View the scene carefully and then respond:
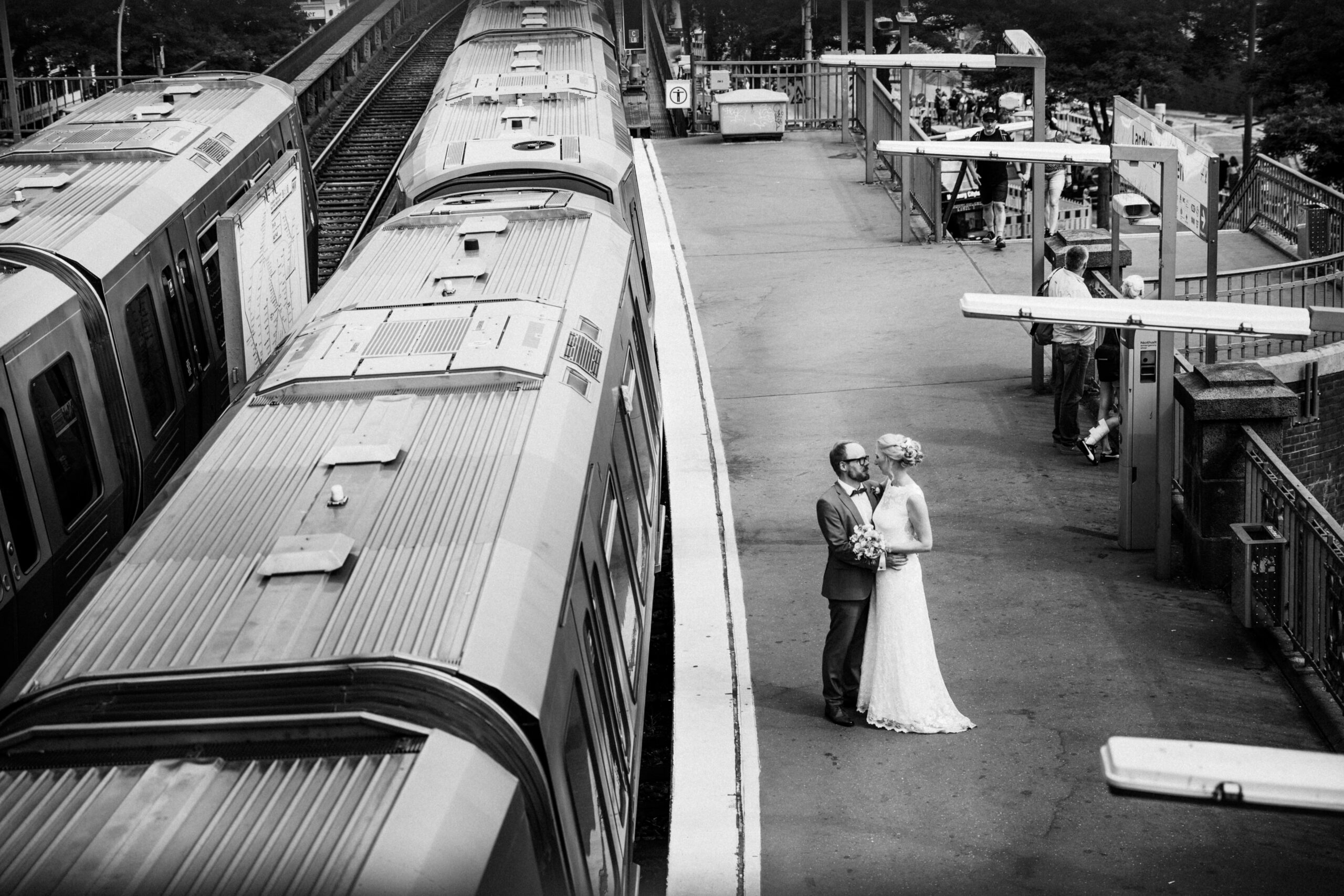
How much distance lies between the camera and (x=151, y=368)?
11.4 meters

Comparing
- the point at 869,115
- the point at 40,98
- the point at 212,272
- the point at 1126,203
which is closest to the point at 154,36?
the point at 40,98

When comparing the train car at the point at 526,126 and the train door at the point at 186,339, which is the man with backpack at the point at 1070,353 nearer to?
the train car at the point at 526,126

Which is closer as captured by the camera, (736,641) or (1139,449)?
(736,641)

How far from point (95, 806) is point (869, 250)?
17.2 metres

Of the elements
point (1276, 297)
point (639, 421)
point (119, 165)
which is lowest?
point (1276, 297)

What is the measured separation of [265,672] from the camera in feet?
16.3

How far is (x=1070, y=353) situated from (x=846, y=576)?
5.25 m

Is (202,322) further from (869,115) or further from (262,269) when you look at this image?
(869,115)

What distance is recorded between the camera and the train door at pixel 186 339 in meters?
11.9

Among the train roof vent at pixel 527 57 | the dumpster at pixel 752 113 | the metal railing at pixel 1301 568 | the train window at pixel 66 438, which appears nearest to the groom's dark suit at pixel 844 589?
the metal railing at pixel 1301 568

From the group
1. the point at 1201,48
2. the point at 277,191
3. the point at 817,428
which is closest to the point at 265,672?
the point at 277,191

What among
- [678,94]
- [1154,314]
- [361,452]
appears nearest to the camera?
[361,452]

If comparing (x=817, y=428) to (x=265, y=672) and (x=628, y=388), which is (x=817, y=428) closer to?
(x=628, y=388)

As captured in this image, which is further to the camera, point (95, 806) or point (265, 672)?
point (265, 672)
